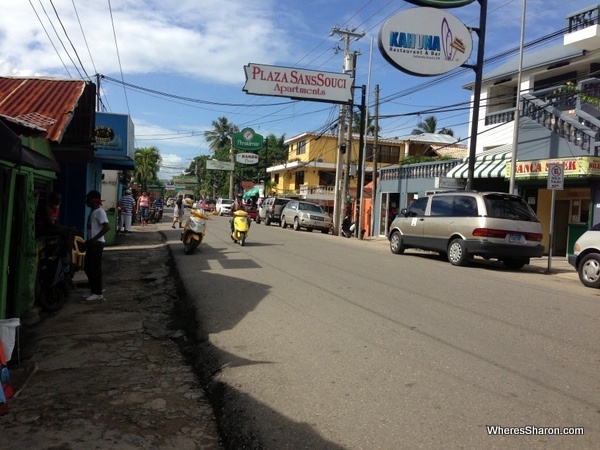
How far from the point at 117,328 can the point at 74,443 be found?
302 centimetres

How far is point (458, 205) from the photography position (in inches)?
540

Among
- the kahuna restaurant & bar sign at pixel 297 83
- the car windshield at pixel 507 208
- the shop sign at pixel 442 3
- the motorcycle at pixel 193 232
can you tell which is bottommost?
the motorcycle at pixel 193 232

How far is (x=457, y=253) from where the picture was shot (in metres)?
13.3

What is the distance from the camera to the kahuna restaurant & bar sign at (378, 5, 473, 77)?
1731cm

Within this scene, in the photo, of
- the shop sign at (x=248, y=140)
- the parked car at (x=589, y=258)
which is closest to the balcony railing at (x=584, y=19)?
the parked car at (x=589, y=258)

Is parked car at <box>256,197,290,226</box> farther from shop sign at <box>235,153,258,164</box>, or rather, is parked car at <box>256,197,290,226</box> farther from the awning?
the awning

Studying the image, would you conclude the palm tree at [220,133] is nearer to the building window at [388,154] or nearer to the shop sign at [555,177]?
the building window at [388,154]

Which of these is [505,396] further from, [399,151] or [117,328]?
[399,151]

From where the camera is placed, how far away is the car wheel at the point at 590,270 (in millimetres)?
10438

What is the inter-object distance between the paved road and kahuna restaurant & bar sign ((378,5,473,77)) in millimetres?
10126

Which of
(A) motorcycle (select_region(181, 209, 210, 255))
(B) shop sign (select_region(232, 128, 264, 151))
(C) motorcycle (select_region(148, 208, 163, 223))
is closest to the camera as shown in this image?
(A) motorcycle (select_region(181, 209, 210, 255))

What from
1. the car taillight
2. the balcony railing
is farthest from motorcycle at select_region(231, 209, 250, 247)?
the balcony railing

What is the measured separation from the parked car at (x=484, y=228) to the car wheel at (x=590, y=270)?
197cm

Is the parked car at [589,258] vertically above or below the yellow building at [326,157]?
below
